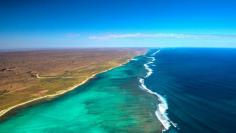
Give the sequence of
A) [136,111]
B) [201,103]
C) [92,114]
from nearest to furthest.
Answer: [92,114] → [136,111] → [201,103]

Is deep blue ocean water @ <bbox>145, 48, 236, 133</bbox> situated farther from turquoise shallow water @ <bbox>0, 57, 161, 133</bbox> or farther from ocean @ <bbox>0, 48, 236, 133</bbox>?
turquoise shallow water @ <bbox>0, 57, 161, 133</bbox>

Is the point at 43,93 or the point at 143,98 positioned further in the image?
the point at 43,93

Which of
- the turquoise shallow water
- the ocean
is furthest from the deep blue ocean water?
the turquoise shallow water

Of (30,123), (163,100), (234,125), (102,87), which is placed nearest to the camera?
(234,125)

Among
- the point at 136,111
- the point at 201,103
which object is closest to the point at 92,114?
the point at 136,111

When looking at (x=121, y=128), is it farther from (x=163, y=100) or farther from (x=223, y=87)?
(x=223, y=87)

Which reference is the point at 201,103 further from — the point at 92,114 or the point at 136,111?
the point at 92,114

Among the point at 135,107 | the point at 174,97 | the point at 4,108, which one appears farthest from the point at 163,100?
the point at 4,108

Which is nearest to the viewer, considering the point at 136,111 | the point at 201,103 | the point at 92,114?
the point at 92,114

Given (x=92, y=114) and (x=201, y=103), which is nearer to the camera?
(x=92, y=114)
